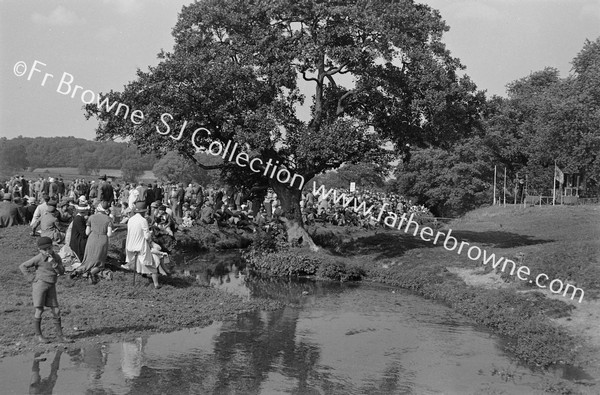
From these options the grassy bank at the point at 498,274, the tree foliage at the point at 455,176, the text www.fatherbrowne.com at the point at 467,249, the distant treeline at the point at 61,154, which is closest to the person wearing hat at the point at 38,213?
the grassy bank at the point at 498,274

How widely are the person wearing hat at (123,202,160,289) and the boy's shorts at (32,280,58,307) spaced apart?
474 centimetres

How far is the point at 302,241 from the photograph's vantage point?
25.2 metres

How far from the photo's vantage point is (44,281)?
35.0ft

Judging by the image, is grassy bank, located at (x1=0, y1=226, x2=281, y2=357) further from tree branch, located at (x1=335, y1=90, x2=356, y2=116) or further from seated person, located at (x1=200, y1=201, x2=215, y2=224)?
seated person, located at (x1=200, y1=201, x2=215, y2=224)

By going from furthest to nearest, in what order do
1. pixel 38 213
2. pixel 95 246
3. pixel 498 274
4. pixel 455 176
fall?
pixel 455 176 → pixel 498 274 → pixel 38 213 → pixel 95 246

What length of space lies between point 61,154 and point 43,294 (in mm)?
95154

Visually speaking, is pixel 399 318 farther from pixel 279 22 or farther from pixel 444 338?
pixel 279 22

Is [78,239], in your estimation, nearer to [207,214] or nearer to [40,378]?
[40,378]

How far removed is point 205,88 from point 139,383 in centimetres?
1430

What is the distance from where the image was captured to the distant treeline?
293 feet

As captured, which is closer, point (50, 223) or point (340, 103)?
point (50, 223)

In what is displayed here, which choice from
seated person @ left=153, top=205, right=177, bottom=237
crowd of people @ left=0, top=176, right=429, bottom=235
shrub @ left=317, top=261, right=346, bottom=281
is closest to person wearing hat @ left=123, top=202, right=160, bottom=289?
crowd of people @ left=0, top=176, right=429, bottom=235

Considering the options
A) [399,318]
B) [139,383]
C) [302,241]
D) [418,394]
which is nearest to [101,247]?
[139,383]

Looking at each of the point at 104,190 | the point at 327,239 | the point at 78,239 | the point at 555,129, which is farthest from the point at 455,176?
the point at 78,239
